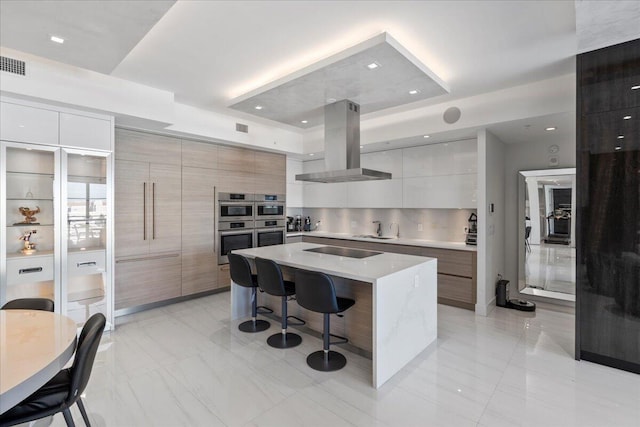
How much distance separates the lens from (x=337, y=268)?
2.76 m

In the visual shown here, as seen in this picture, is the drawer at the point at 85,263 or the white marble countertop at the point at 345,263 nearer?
the white marble countertop at the point at 345,263

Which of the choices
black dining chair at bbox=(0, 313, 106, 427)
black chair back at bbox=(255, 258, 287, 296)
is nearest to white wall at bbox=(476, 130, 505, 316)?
black chair back at bbox=(255, 258, 287, 296)

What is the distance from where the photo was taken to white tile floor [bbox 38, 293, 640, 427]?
2.13 m

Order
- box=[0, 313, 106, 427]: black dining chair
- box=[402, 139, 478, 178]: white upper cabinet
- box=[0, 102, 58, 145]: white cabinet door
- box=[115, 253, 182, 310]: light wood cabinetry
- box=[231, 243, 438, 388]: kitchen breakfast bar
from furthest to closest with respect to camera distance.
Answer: box=[402, 139, 478, 178]: white upper cabinet
box=[115, 253, 182, 310]: light wood cabinetry
box=[0, 102, 58, 145]: white cabinet door
box=[231, 243, 438, 388]: kitchen breakfast bar
box=[0, 313, 106, 427]: black dining chair

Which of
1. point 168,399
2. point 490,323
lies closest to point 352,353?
point 168,399

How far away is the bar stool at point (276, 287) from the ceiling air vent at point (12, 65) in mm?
2794

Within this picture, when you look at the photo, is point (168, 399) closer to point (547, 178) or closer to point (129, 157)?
point (129, 157)

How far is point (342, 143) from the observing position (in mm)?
3732

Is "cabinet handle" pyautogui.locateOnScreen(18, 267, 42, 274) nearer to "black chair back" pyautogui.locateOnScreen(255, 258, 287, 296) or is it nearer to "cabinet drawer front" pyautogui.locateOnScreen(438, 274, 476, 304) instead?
"black chair back" pyautogui.locateOnScreen(255, 258, 287, 296)

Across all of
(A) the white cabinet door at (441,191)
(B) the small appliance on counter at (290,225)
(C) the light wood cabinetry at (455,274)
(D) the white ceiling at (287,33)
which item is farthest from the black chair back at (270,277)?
(B) the small appliance on counter at (290,225)

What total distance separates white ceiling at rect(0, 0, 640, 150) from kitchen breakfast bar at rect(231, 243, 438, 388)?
6.47 ft

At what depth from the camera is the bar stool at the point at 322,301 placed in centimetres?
261

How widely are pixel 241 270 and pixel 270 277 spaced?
52 centimetres

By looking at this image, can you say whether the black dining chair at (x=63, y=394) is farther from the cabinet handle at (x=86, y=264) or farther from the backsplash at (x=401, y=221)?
the backsplash at (x=401, y=221)
